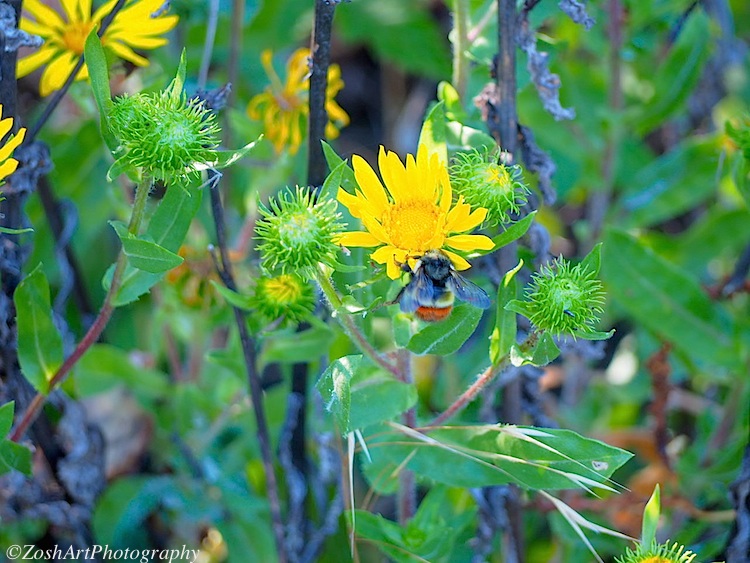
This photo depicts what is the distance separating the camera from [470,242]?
122 cm

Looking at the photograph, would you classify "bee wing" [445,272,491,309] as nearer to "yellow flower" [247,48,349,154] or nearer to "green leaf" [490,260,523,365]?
"green leaf" [490,260,523,365]

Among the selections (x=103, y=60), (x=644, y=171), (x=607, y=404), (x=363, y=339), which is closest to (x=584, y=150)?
(x=644, y=171)

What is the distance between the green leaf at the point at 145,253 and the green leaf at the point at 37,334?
285mm

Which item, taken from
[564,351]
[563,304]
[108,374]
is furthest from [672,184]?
[108,374]

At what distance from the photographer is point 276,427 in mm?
2178

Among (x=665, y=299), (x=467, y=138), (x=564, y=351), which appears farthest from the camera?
(x=665, y=299)

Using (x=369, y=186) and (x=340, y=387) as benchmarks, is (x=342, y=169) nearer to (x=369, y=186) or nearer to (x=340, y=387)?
(x=369, y=186)

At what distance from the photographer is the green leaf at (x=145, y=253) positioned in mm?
1212

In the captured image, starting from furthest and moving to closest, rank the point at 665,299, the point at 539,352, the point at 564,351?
1. the point at 665,299
2. the point at 564,351
3. the point at 539,352

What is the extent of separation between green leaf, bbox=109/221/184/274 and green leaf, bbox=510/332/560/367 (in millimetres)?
519

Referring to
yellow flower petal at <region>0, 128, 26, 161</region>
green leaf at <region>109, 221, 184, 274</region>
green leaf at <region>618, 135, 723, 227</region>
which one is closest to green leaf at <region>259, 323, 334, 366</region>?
green leaf at <region>109, 221, 184, 274</region>

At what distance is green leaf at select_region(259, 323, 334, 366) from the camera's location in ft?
5.39

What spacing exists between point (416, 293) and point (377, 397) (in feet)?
0.73

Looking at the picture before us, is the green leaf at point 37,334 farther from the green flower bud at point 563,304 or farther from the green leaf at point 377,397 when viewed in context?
the green flower bud at point 563,304
